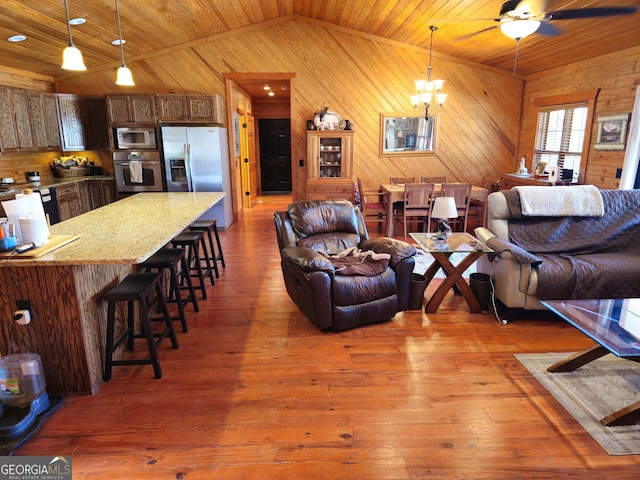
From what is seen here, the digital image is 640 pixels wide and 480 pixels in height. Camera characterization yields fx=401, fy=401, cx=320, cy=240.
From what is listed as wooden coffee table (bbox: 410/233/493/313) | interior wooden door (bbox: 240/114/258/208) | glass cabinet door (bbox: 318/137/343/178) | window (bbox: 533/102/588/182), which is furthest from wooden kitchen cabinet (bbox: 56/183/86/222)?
window (bbox: 533/102/588/182)

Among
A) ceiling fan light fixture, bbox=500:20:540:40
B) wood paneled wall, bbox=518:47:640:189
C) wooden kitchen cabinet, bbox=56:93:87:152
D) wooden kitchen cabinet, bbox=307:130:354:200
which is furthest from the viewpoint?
wooden kitchen cabinet, bbox=307:130:354:200

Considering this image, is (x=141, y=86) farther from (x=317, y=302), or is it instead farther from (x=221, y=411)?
(x=221, y=411)

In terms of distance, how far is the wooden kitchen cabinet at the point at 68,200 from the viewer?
5.52 metres

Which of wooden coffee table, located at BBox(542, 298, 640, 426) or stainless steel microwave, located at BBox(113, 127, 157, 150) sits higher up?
stainless steel microwave, located at BBox(113, 127, 157, 150)

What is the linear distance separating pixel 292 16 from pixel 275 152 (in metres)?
4.22

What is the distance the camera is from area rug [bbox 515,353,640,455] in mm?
2051

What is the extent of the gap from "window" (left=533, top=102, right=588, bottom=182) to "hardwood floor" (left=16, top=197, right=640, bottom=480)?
3.52 metres

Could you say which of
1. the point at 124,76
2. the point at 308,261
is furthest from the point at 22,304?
the point at 124,76

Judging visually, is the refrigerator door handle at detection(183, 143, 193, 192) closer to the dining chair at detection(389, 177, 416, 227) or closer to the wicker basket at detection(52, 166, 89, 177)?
the wicker basket at detection(52, 166, 89, 177)

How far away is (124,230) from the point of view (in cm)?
275

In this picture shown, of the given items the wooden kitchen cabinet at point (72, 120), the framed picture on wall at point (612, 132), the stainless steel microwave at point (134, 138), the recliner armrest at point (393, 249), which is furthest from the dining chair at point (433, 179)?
the wooden kitchen cabinet at point (72, 120)

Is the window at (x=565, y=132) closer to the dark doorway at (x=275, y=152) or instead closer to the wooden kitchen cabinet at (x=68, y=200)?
the dark doorway at (x=275, y=152)

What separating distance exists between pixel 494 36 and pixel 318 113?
292cm

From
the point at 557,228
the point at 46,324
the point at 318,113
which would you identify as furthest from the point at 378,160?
the point at 46,324
